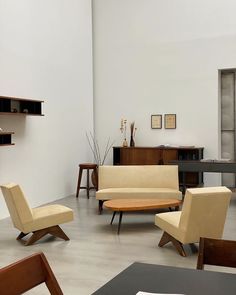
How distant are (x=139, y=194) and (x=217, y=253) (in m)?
4.76

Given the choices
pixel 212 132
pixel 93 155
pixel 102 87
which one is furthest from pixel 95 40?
pixel 212 132

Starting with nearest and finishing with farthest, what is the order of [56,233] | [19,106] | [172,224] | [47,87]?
[172,224]
[56,233]
[19,106]
[47,87]

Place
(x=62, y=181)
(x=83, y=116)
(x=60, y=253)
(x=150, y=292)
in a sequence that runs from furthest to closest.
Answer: (x=83, y=116) → (x=62, y=181) → (x=60, y=253) → (x=150, y=292)

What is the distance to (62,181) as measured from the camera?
8.91 metres

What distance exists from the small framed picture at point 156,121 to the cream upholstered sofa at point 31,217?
15.4 feet

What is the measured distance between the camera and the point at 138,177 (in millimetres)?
7535

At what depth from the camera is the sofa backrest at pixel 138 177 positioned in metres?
7.39

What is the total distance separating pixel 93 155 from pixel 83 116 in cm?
114


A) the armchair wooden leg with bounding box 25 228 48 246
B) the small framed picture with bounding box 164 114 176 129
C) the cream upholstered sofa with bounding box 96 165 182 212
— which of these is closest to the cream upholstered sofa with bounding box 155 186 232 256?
the armchair wooden leg with bounding box 25 228 48 246

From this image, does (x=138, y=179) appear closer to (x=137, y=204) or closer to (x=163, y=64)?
(x=137, y=204)

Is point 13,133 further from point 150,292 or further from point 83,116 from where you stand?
point 150,292

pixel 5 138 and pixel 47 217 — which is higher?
pixel 5 138

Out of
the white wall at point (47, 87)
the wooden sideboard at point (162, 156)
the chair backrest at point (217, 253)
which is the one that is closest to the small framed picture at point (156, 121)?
the wooden sideboard at point (162, 156)

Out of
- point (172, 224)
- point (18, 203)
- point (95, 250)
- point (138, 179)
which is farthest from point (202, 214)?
point (138, 179)
